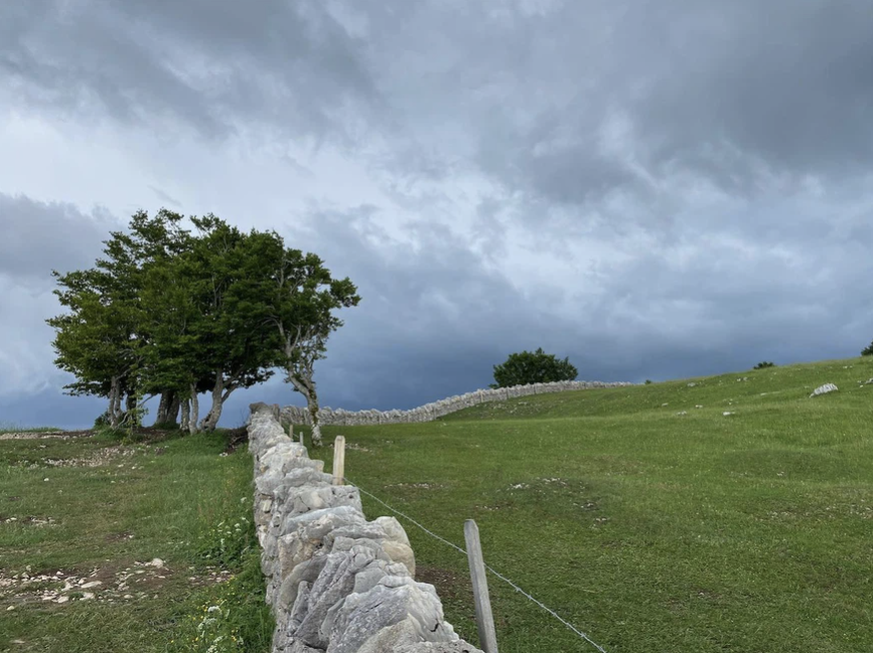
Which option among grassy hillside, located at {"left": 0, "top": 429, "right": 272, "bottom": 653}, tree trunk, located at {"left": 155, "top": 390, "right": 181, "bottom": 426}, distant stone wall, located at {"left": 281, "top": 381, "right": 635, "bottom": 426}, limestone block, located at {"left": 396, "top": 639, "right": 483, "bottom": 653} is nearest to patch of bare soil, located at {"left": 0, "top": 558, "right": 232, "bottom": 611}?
grassy hillside, located at {"left": 0, "top": 429, "right": 272, "bottom": 653}

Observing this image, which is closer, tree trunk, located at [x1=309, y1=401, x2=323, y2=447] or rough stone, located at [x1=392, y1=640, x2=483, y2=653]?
rough stone, located at [x1=392, y1=640, x2=483, y2=653]

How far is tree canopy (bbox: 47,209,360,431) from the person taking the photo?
33.4 meters

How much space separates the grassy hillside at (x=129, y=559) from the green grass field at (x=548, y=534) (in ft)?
0.17

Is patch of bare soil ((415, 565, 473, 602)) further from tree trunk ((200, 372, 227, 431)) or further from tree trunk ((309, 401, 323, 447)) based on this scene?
tree trunk ((200, 372, 227, 431))

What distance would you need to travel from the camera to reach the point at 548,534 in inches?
559

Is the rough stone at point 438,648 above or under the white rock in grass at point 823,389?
under

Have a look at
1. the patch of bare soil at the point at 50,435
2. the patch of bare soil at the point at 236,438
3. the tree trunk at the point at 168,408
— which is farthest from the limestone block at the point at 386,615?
the tree trunk at the point at 168,408

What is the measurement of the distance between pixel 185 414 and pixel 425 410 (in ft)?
67.6

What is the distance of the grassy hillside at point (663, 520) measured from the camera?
949cm

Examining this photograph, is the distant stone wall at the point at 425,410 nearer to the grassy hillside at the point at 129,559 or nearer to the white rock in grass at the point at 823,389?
the grassy hillside at the point at 129,559

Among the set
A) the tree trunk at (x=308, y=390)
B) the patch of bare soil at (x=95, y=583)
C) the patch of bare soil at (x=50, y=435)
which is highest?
the tree trunk at (x=308, y=390)

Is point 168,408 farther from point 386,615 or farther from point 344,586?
point 386,615

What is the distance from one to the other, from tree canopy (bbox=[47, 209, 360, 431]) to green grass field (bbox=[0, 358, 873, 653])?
641 cm

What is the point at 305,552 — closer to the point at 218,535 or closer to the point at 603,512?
the point at 218,535
